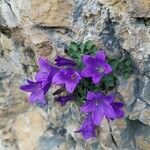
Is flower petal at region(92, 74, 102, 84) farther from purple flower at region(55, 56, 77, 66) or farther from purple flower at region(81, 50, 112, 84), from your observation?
purple flower at region(55, 56, 77, 66)

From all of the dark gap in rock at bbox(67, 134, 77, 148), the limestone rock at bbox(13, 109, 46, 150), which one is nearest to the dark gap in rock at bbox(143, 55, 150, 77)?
the dark gap in rock at bbox(67, 134, 77, 148)

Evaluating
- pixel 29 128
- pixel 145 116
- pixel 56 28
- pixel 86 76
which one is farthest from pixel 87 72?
pixel 29 128

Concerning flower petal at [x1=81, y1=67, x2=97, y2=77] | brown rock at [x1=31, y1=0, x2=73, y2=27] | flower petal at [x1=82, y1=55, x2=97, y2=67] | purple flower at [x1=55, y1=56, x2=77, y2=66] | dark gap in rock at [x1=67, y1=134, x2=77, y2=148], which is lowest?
dark gap in rock at [x1=67, y1=134, x2=77, y2=148]

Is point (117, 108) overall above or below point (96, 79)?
below

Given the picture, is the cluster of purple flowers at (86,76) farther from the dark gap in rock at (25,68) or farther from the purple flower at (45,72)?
the dark gap in rock at (25,68)

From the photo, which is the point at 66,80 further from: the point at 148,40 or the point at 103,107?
the point at 148,40

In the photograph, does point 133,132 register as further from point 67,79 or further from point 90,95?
point 67,79

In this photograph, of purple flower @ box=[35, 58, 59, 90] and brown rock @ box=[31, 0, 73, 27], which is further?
brown rock @ box=[31, 0, 73, 27]

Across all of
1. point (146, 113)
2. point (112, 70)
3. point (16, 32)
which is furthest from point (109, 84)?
point (16, 32)
